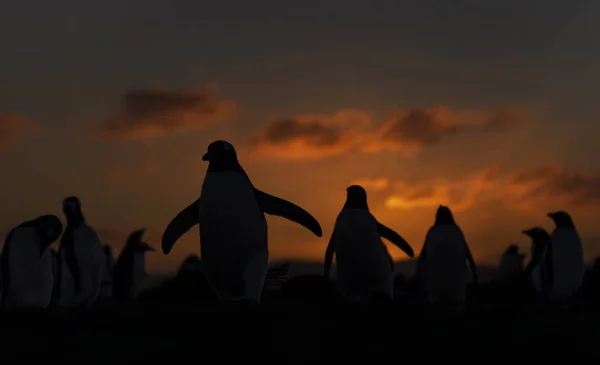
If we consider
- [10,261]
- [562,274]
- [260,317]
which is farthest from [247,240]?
[562,274]

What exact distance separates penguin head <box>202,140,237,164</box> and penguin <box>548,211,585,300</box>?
1105 cm

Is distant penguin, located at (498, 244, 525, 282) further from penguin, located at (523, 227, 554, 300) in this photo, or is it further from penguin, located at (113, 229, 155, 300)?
penguin, located at (113, 229, 155, 300)

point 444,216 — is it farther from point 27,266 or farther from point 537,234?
point 27,266

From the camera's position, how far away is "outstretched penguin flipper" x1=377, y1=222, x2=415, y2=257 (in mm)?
14396

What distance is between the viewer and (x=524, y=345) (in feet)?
21.4

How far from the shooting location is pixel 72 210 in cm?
1555

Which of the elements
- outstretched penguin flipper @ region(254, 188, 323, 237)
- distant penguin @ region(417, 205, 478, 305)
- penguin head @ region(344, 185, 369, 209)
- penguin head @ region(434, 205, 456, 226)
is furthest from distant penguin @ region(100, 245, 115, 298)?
outstretched penguin flipper @ region(254, 188, 323, 237)

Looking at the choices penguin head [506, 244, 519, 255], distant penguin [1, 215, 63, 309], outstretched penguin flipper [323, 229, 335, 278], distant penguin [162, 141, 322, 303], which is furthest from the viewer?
penguin head [506, 244, 519, 255]

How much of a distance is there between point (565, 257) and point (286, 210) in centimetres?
962

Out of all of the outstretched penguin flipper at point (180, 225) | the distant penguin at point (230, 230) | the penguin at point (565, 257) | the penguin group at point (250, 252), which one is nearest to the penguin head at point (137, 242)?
the penguin group at point (250, 252)

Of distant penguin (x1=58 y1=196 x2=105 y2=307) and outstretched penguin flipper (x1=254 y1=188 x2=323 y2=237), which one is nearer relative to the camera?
outstretched penguin flipper (x1=254 y1=188 x2=323 y2=237)

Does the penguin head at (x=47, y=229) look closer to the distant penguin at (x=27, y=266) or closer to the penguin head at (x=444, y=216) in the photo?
the distant penguin at (x=27, y=266)

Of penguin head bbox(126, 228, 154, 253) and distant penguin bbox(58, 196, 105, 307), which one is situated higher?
penguin head bbox(126, 228, 154, 253)

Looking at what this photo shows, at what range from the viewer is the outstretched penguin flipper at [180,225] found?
1066cm
